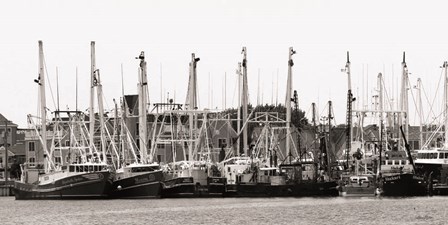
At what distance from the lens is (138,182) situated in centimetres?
14700

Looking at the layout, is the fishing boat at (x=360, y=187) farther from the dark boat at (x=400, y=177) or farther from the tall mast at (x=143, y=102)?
the tall mast at (x=143, y=102)

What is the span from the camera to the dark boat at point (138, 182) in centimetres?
14512

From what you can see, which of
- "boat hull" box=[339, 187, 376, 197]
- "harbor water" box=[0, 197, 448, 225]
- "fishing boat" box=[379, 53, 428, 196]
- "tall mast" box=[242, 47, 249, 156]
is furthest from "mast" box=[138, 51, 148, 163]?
"fishing boat" box=[379, 53, 428, 196]

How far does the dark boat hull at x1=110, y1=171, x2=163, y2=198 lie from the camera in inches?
5748

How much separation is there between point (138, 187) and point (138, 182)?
80cm

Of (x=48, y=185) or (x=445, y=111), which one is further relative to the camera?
(x=445, y=111)

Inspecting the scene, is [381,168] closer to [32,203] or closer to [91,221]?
[32,203]

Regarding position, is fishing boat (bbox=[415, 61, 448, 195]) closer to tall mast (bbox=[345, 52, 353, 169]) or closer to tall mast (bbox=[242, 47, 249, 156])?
tall mast (bbox=[345, 52, 353, 169])

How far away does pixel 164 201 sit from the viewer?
14275 cm

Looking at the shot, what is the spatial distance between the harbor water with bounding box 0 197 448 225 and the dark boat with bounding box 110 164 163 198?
74.4 inches

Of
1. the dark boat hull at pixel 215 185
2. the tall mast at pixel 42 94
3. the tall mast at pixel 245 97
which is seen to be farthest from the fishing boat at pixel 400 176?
the tall mast at pixel 42 94

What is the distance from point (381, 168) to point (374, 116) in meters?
27.5

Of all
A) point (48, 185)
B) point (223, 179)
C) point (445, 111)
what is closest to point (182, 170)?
point (223, 179)

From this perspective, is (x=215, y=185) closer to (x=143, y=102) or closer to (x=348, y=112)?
(x=143, y=102)
